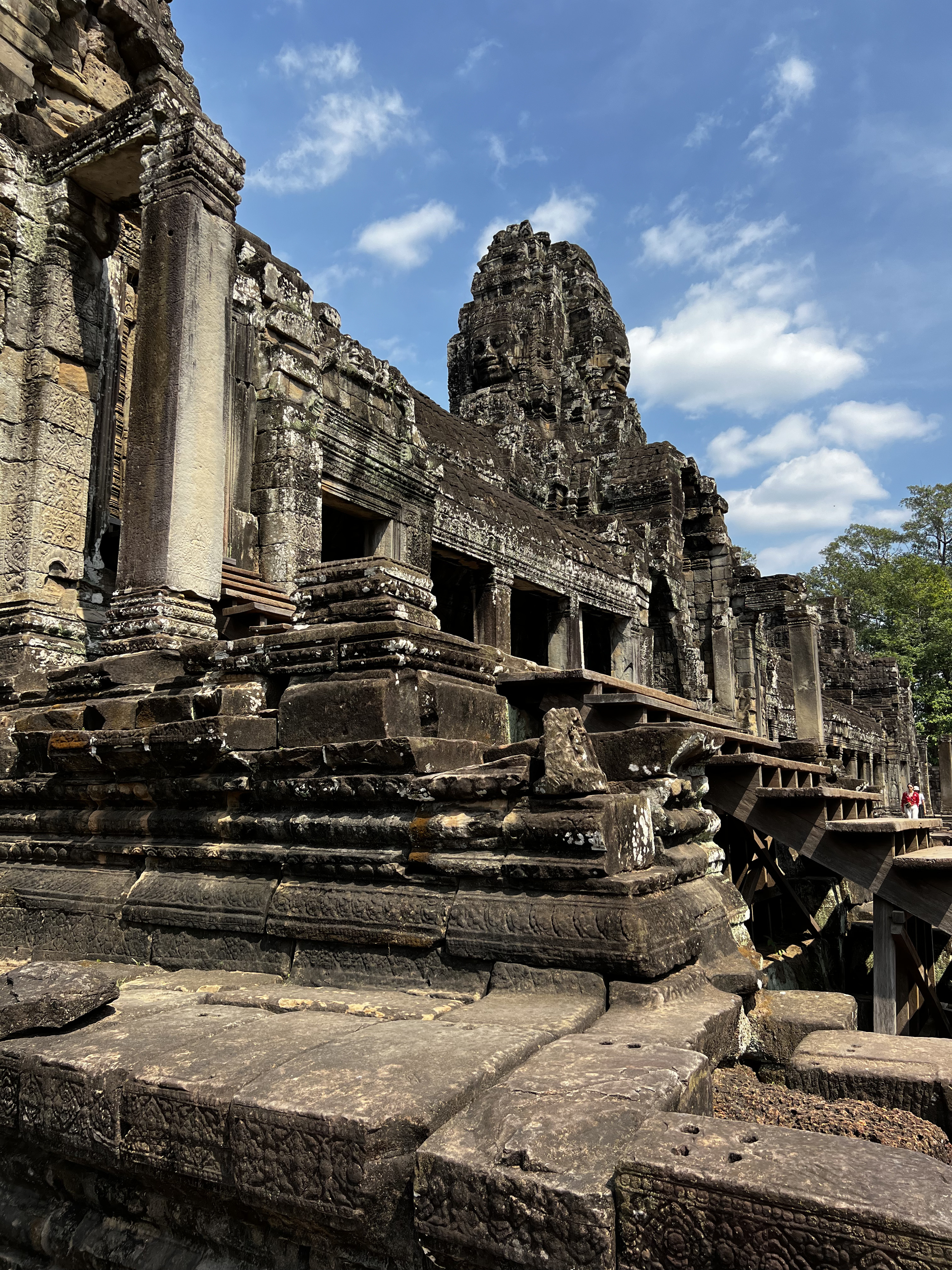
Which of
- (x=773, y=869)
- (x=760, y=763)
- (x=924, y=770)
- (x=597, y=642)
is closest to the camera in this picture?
(x=760, y=763)

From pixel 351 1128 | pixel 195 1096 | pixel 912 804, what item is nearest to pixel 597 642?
pixel 912 804

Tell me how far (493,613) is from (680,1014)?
9.44m

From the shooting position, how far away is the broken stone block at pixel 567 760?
119 inches

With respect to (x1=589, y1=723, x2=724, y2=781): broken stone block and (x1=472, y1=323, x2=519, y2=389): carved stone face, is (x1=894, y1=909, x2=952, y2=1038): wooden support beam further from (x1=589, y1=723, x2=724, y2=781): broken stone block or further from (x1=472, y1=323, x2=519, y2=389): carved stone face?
(x1=472, y1=323, x2=519, y2=389): carved stone face

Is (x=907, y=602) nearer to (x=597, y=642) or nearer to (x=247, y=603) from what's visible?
(x=597, y=642)

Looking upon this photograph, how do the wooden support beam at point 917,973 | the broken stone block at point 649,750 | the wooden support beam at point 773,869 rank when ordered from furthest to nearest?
the wooden support beam at point 773,869
the wooden support beam at point 917,973
the broken stone block at point 649,750

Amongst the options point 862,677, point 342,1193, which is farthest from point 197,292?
point 862,677

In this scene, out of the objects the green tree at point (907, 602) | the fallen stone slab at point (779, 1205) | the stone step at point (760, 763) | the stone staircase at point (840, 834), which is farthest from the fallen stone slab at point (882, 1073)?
the green tree at point (907, 602)

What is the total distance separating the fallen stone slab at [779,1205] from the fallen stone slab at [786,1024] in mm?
1399

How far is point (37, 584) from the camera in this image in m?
6.51

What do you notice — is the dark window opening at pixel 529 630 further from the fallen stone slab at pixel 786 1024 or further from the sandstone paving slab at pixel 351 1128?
the sandstone paving slab at pixel 351 1128

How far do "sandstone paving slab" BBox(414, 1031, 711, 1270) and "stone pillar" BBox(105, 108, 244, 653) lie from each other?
12.9ft

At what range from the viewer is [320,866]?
3426mm

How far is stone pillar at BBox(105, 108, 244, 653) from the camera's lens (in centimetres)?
538
